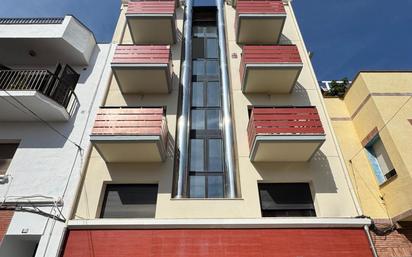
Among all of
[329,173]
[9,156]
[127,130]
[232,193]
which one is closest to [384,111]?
[329,173]

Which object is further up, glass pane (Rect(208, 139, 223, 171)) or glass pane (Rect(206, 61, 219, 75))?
glass pane (Rect(206, 61, 219, 75))

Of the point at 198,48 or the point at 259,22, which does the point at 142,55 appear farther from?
the point at 259,22

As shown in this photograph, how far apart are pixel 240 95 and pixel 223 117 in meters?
1.31

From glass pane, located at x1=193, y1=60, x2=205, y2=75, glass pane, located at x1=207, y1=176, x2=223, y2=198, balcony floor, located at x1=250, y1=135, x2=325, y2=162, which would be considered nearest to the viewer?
balcony floor, located at x1=250, y1=135, x2=325, y2=162

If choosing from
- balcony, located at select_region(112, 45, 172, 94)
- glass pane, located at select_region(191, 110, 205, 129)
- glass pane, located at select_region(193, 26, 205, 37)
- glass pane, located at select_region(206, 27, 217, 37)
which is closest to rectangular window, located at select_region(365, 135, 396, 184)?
glass pane, located at select_region(191, 110, 205, 129)

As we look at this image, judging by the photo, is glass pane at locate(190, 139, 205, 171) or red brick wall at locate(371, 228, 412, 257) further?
glass pane at locate(190, 139, 205, 171)

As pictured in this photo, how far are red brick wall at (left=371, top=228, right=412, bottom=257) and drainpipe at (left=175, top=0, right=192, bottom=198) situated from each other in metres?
6.41

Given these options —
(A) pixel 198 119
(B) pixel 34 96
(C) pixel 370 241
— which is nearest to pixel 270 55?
(A) pixel 198 119

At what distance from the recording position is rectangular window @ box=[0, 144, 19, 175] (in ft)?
32.0

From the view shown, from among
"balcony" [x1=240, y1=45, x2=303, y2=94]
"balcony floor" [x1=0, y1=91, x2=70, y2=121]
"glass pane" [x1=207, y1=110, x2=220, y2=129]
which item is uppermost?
"balcony" [x1=240, y1=45, x2=303, y2=94]

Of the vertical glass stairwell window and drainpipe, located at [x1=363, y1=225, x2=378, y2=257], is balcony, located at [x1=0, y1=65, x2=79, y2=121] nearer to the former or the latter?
the vertical glass stairwell window

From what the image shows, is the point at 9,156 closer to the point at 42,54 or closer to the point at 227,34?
the point at 42,54

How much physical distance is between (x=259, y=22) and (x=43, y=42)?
399 inches

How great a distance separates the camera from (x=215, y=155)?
1058cm
